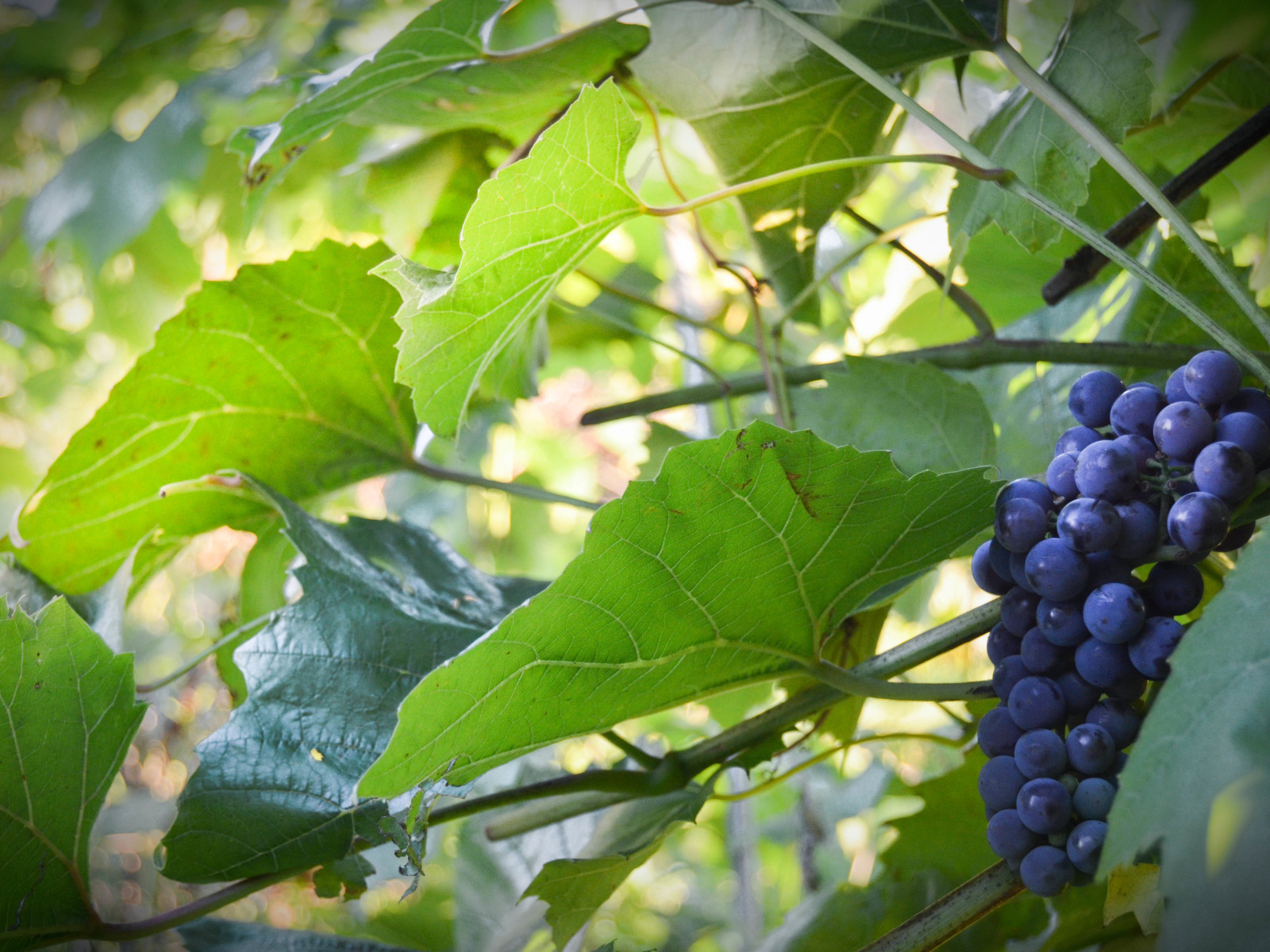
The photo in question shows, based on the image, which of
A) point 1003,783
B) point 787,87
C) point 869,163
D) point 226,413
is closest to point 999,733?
point 1003,783

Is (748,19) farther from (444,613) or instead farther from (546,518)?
(546,518)

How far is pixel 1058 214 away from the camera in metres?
0.32

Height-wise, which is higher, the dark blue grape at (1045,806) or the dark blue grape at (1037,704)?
the dark blue grape at (1037,704)

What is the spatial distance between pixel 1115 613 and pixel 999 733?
0.06 m

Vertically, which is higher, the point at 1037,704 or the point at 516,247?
the point at 516,247

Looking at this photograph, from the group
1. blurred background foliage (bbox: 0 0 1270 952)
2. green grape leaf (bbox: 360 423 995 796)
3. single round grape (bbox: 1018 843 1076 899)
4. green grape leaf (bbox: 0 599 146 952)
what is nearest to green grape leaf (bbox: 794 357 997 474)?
blurred background foliage (bbox: 0 0 1270 952)

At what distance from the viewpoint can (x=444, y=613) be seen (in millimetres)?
471

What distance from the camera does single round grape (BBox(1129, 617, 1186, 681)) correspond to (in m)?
0.27

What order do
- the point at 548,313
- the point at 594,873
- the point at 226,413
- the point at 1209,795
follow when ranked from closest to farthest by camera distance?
the point at 1209,795 < the point at 594,873 < the point at 226,413 < the point at 548,313

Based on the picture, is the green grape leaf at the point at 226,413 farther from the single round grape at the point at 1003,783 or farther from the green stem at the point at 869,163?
the single round grape at the point at 1003,783

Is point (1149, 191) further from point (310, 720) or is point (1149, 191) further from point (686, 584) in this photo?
point (310, 720)

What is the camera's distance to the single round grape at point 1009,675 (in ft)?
0.99

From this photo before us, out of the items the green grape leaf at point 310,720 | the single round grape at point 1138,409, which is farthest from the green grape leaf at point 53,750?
the single round grape at point 1138,409

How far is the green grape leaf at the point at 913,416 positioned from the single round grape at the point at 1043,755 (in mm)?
197
